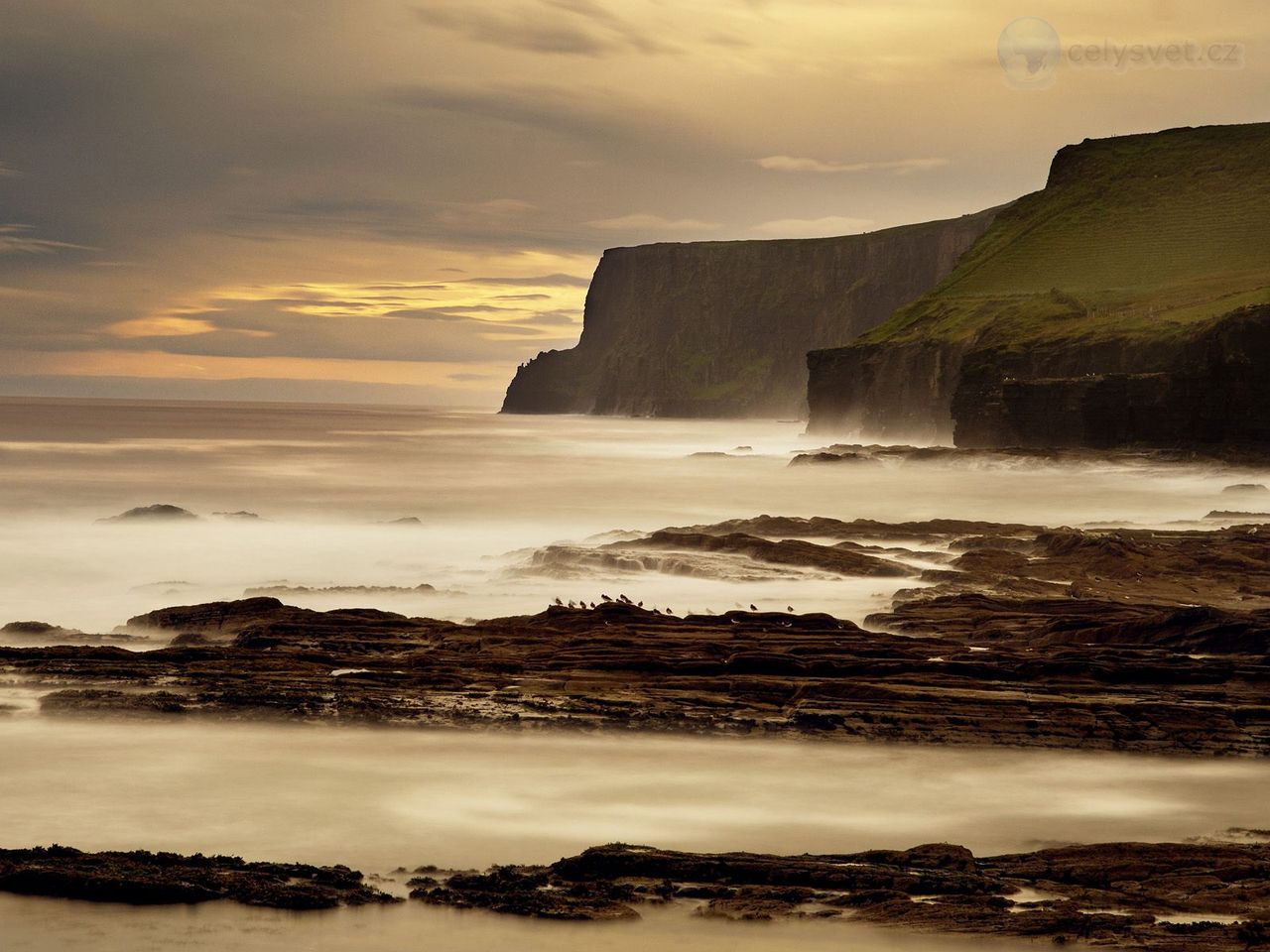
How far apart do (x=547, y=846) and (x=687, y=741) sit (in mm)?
3040

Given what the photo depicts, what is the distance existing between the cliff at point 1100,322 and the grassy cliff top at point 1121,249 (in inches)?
8.2

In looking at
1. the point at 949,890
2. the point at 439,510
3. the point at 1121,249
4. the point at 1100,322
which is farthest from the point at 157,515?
the point at 1121,249

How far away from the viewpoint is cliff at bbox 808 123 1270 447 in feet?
255

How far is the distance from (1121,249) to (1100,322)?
28516 mm

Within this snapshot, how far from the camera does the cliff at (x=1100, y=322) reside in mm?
77875

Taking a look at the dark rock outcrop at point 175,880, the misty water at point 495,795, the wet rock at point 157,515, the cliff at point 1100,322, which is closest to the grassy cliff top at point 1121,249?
the cliff at point 1100,322

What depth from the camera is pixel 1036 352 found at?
93.8 m

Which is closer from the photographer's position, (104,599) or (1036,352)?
(104,599)

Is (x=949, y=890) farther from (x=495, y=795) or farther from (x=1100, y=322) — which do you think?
(x=1100, y=322)

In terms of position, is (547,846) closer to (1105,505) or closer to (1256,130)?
(1105,505)

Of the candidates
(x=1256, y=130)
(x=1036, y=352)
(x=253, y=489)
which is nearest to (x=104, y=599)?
(x=253, y=489)

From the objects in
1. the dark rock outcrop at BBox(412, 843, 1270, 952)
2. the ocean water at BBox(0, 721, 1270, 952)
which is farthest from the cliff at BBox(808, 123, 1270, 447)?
the dark rock outcrop at BBox(412, 843, 1270, 952)

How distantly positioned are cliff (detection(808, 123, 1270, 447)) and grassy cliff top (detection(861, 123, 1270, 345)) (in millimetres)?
210

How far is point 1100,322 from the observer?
9494cm
